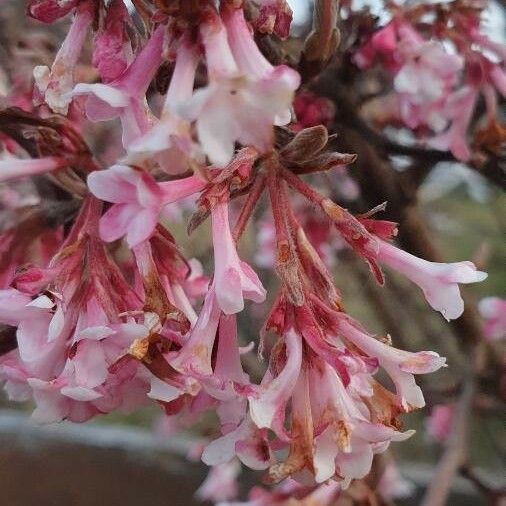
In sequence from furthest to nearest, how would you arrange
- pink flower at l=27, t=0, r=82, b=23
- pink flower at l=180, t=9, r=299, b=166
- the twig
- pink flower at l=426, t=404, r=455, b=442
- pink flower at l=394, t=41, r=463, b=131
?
→ 1. pink flower at l=426, t=404, r=455, b=442
2. the twig
3. pink flower at l=394, t=41, r=463, b=131
4. pink flower at l=27, t=0, r=82, b=23
5. pink flower at l=180, t=9, r=299, b=166

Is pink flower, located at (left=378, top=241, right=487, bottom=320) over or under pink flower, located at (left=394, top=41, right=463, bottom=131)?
over

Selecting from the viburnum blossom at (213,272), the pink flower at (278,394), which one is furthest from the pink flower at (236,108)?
the pink flower at (278,394)

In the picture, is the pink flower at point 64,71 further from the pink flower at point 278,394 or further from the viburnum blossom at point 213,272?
the pink flower at point 278,394

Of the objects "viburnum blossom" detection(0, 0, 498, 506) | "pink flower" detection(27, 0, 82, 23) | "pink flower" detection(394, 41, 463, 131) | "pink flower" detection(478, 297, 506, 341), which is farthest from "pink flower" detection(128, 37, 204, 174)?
"pink flower" detection(478, 297, 506, 341)

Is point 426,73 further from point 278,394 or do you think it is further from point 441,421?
point 441,421

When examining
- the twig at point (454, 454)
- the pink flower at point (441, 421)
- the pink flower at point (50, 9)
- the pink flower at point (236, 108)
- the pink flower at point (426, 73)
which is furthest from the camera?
the pink flower at point (441, 421)

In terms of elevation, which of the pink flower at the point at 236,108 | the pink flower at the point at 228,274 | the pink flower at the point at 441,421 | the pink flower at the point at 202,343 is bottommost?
the pink flower at the point at 441,421

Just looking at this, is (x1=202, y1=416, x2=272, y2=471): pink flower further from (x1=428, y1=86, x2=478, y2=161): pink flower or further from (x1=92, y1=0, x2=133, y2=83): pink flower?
(x1=428, y1=86, x2=478, y2=161): pink flower

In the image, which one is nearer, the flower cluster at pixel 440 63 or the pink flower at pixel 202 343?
the pink flower at pixel 202 343

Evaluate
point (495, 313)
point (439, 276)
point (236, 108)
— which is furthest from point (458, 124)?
point (236, 108)
